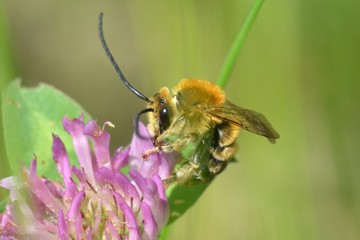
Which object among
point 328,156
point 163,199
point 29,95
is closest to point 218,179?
point 328,156

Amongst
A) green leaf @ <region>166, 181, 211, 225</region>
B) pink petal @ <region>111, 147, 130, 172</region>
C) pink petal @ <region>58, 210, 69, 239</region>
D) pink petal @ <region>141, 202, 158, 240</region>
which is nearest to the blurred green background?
green leaf @ <region>166, 181, 211, 225</region>

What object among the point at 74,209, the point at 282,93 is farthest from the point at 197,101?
the point at 282,93

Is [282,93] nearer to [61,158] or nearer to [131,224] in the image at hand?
[61,158]

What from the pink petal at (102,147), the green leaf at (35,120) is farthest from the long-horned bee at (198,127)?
the green leaf at (35,120)

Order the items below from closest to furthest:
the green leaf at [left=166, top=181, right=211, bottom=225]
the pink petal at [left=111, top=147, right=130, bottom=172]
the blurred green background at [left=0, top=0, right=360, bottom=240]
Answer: the pink petal at [left=111, top=147, right=130, bottom=172] < the green leaf at [left=166, top=181, right=211, bottom=225] < the blurred green background at [left=0, top=0, right=360, bottom=240]

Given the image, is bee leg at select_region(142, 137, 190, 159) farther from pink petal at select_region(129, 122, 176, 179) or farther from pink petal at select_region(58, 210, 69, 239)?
pink petal at select_region(58, 210, 69, 239)

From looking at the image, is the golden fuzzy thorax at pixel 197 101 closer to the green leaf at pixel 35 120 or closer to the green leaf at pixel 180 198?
the green leaf at pixel 180 198

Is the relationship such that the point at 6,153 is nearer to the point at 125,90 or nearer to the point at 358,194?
the point at 358,194
